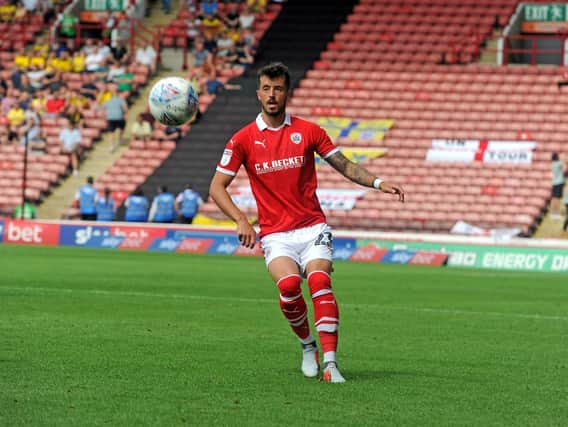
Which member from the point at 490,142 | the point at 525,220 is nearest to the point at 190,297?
the point at 525,220

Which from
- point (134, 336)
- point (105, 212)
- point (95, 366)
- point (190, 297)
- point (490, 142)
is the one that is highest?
point (95, 366)

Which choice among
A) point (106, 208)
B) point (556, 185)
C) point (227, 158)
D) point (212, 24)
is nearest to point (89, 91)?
point (212, 24)

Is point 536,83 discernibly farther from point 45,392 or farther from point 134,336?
point 45,392

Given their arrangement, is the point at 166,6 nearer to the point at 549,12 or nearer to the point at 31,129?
the point at 31,129

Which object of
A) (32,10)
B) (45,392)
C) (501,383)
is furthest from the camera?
(32,10)

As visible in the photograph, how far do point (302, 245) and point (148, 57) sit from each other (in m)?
33.8

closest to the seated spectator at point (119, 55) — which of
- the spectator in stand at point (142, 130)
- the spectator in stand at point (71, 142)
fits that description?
the spectator in stand at point (142, 130)

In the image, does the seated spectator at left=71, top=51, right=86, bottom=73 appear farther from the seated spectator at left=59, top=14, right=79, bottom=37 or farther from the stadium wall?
the stadium wall

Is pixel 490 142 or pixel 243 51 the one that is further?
pixel 243 51

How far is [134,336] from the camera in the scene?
12.4 meters

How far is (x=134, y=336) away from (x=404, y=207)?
916 inches

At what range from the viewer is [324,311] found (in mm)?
9375

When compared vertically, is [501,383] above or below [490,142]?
above

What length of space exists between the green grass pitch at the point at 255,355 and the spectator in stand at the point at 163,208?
12.9 meters
